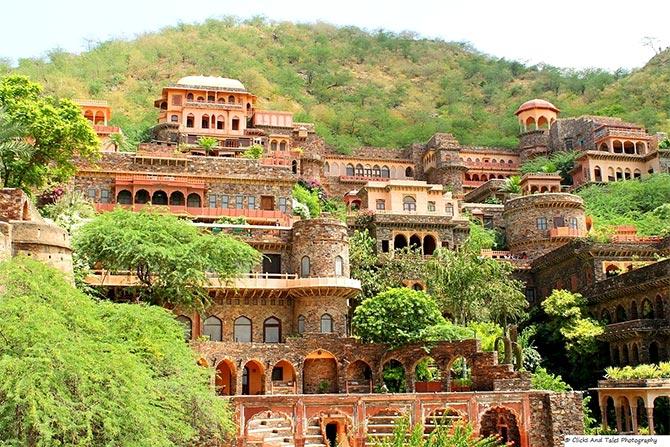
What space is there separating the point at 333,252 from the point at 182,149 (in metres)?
19.6

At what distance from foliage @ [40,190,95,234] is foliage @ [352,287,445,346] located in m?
13.3

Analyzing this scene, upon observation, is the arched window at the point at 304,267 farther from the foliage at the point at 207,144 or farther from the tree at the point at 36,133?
the foliage at the point at 207,144

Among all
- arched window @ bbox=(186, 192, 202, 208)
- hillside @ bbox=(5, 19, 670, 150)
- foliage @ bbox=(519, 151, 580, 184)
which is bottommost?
arched window @ bbox=(186, 192, 202, 208)

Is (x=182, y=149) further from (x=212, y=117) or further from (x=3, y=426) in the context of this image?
(x=3, y=426)

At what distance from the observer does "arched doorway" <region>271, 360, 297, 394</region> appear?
3519cm

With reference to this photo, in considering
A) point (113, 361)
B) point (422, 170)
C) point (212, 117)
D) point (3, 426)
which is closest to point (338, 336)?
point (113, 361)

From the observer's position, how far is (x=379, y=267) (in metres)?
43.9

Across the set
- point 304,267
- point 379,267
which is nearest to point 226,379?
point 304,267

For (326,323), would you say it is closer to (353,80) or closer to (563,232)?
(563,232)

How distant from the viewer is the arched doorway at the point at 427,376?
35.5 meters

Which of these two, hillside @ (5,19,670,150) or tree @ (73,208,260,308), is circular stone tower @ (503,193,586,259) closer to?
hillside @ (5,19,670,150)

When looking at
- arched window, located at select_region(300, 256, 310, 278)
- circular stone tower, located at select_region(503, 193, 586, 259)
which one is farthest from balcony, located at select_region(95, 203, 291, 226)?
circular stone tower, located at select_region(503, 193, 586, 259)

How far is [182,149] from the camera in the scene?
5359 centimetres

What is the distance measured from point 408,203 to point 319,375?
17.0 metres
